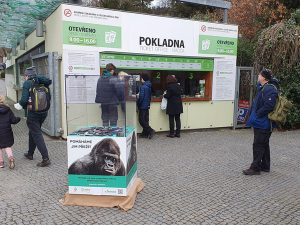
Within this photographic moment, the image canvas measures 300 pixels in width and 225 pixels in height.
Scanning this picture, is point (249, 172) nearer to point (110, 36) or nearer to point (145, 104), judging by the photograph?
point (145, 104)

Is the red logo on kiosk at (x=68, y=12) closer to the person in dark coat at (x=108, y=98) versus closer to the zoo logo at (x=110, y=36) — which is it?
the zoo logo at (x=110, y=36)

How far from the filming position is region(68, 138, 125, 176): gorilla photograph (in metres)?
3.69

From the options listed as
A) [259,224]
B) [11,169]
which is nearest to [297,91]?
[259,224]

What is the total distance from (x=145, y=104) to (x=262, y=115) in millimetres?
3616

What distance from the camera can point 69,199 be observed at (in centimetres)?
381

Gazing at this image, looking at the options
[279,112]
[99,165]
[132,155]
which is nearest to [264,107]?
[279,112]

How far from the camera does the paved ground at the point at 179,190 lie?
3525 millimetres

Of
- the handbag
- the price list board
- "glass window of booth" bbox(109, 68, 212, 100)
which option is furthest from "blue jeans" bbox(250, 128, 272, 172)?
"glass window of booth" bbox(109, 68, 212, 100)

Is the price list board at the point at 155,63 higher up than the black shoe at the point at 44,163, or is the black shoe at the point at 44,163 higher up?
the price list board at the point at 155,63

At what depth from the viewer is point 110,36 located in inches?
302

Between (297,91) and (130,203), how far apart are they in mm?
7945

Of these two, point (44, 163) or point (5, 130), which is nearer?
point (5, 130)

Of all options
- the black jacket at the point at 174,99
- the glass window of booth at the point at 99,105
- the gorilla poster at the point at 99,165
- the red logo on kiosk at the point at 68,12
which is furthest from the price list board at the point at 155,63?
the gorilla poster at the point at 99,165

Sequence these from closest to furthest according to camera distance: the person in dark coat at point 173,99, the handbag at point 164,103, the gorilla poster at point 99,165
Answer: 1. the gorilla poster at point 99,165
2. the person in dark coat at point 173,99
3. the handbag at point 164,103
